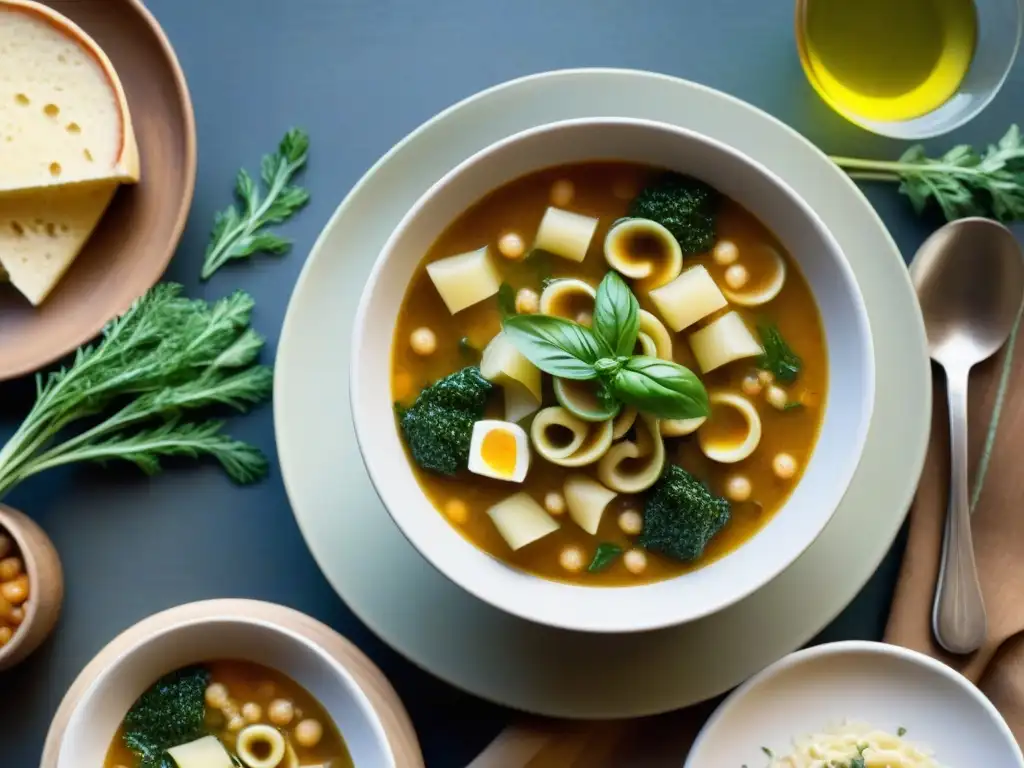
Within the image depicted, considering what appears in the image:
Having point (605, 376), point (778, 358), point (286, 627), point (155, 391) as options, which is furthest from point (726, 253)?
point (155, 391)

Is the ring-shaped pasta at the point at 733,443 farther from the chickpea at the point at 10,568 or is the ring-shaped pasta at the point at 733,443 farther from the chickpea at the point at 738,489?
the chickpea at the point at 10,568

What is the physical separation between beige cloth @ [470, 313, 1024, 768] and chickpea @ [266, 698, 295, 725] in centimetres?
93

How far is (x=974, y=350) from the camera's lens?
3059mm

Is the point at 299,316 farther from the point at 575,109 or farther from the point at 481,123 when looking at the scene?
the point at 575,109

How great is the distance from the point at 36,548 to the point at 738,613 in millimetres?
2035

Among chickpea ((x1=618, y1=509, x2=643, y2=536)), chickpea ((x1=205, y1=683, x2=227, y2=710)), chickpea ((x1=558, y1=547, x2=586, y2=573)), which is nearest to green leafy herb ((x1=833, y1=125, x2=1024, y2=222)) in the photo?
chickpea ((x1=618, y1=509, x2=643, y2=536))

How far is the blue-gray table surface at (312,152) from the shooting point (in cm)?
321

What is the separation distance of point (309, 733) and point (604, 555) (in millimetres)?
983

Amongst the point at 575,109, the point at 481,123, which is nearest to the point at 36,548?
the point at 481,123

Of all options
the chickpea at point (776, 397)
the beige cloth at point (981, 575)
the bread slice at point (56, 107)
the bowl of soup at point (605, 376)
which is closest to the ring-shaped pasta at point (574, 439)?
the bowl of soup at point (605, 376)

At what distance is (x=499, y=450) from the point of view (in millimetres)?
2605

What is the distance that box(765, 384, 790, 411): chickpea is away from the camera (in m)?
2.68

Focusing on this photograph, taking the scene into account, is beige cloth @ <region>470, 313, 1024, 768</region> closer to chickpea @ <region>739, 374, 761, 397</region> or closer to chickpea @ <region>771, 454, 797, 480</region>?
chickpea @ <region>771, 454, 797, 480</region>

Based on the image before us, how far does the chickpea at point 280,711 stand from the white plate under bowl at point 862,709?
44.0 inches
